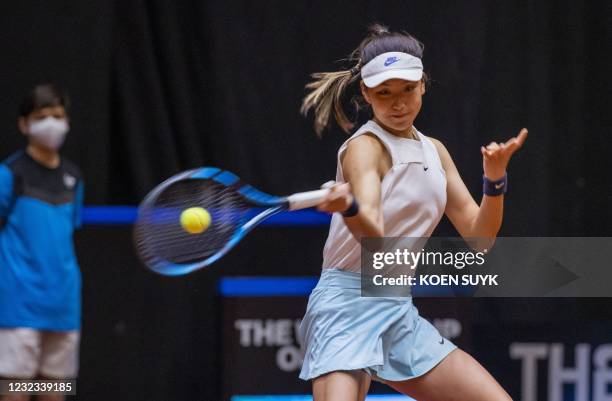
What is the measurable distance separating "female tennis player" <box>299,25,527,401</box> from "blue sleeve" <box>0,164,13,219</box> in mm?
1249

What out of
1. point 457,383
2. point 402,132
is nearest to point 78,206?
point 402,132

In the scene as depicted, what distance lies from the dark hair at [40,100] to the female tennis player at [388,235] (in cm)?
134

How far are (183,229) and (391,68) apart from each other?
70 centimetres

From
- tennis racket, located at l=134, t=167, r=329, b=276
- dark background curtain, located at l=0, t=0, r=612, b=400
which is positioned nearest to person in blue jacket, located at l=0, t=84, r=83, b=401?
dark background curtain, located at l=0, t=0, r=612, b=400

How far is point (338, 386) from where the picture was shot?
2.80 meters

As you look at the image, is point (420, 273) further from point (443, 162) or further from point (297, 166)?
point (443, 162)

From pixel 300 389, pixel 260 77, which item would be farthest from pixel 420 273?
pixel 260 77

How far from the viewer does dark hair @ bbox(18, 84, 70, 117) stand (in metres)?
3.96

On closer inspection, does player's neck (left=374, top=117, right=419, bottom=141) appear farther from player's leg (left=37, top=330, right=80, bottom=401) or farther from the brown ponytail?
player's leg (left=37, top=330, right=80, bottom=401)

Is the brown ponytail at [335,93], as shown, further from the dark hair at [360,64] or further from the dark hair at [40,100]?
the dark hair at [40,100]

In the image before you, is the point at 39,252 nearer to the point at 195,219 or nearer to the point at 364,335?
the point at 195,219

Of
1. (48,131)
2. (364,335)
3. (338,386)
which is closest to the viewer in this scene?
(338,386)

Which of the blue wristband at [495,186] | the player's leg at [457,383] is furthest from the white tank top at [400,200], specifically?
the player's leg at [457,383]

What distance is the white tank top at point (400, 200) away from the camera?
2.98 m
